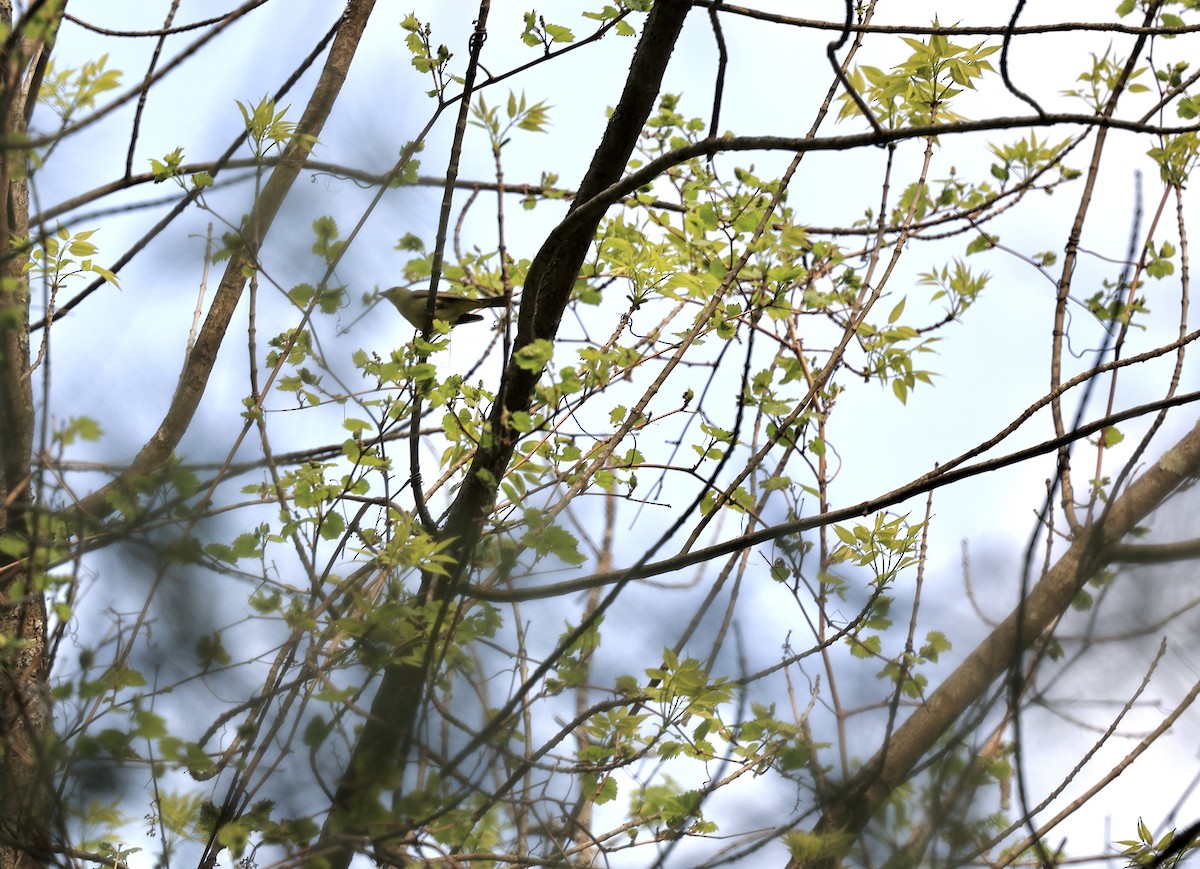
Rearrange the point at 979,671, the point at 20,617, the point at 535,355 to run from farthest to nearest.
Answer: the point at 535,355 < the point at 20,617 < the point at 979,671

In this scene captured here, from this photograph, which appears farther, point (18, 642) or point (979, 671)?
point (18, 642)

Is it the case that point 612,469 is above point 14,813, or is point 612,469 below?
above

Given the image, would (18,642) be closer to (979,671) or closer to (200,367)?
(200,367)

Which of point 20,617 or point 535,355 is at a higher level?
point 535,355

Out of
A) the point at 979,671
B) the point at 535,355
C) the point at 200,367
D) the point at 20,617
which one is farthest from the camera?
the point at 535,355

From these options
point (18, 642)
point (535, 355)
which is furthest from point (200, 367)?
point (535, 355)

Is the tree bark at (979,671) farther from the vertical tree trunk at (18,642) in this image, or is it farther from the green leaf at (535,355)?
the green leaf at (535,355)

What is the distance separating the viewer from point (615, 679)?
3.51 ft

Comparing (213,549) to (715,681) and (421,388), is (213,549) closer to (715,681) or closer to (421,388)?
(715,681)

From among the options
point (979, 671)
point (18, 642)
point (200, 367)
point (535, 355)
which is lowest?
point (979, 671)

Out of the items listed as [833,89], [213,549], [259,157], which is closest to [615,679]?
[213,549]

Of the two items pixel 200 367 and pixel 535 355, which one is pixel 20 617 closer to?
pixel 200 367

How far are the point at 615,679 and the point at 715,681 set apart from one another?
98 mm

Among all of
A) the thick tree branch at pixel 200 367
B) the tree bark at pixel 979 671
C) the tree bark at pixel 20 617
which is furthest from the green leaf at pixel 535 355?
the tree bark at pixel 979 671
